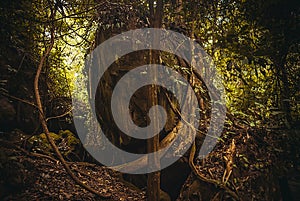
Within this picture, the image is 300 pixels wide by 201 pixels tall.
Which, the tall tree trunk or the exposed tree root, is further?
the exposed tree root

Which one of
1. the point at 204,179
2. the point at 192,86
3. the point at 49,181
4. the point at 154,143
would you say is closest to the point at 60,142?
the point at 49,181

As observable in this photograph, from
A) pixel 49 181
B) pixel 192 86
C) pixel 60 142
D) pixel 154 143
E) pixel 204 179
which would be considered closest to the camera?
pixel 154 143

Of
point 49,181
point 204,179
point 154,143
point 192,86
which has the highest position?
point 192,86

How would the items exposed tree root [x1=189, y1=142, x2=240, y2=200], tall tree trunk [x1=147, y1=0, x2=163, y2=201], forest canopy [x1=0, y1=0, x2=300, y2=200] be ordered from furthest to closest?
exposed tree root [x1=189, y1=142, x2=240, y2=200] → tall tree trunk [x1=147, y1=0, x2=163, y2=201] → forest canopy [x1=0, y1=0, x2=300, y2=200]

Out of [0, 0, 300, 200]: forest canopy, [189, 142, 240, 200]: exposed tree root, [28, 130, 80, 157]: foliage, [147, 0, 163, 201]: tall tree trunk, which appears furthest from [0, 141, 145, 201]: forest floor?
[189, 142, 240, 200]: exposed tree root

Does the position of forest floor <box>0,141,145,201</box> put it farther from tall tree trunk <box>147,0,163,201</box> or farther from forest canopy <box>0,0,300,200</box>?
tall tree trunk <box>147,0,163,201</box>

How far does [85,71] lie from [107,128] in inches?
82.4

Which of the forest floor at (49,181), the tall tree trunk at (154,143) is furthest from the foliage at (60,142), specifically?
the tall tree trunk at (154,143)

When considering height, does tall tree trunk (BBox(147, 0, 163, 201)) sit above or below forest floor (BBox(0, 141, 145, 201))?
above

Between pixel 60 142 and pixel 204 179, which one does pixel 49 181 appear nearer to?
pixel 60 142

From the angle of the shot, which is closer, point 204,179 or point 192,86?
point 204,179

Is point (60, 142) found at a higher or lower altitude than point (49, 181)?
higher

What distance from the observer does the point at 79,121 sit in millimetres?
8461

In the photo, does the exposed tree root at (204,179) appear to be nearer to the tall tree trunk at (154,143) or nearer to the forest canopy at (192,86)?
the forest canopy at (192,86)
